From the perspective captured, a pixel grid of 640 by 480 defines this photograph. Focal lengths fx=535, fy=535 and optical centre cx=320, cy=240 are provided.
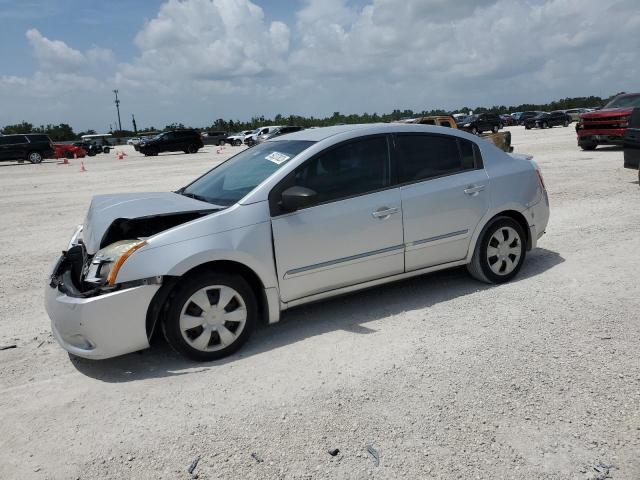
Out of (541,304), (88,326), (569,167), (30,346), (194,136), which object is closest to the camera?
(88,326)

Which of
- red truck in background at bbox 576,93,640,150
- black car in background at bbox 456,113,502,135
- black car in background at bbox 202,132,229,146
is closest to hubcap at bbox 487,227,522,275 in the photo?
red truck in background at bbox 576,93,640,150

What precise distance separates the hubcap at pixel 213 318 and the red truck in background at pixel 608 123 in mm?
16883

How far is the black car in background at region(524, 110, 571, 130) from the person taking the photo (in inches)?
1916

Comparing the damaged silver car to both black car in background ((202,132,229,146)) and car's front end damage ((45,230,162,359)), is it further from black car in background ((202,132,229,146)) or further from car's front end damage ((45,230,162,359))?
black car in background ((202,132,229,146))

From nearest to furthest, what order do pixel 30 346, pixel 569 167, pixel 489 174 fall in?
pixel 30 346, pixel 489 174, pixel 569 167

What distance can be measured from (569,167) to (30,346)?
13936 mm

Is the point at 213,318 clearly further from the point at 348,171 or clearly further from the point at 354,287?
the point at 348,171

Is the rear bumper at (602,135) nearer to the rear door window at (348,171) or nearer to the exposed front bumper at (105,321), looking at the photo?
the rear door window at (348,171)

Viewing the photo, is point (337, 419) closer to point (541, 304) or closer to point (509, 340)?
point (509, 340)

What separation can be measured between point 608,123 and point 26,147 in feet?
99.6

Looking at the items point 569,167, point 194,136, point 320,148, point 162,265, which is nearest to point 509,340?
point 320,148

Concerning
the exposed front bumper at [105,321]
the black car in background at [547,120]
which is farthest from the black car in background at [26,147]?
the black car in background at [547,120]

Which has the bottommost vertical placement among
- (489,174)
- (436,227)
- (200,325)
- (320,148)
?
(200,325)

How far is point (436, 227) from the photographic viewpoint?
4812 millimetres
